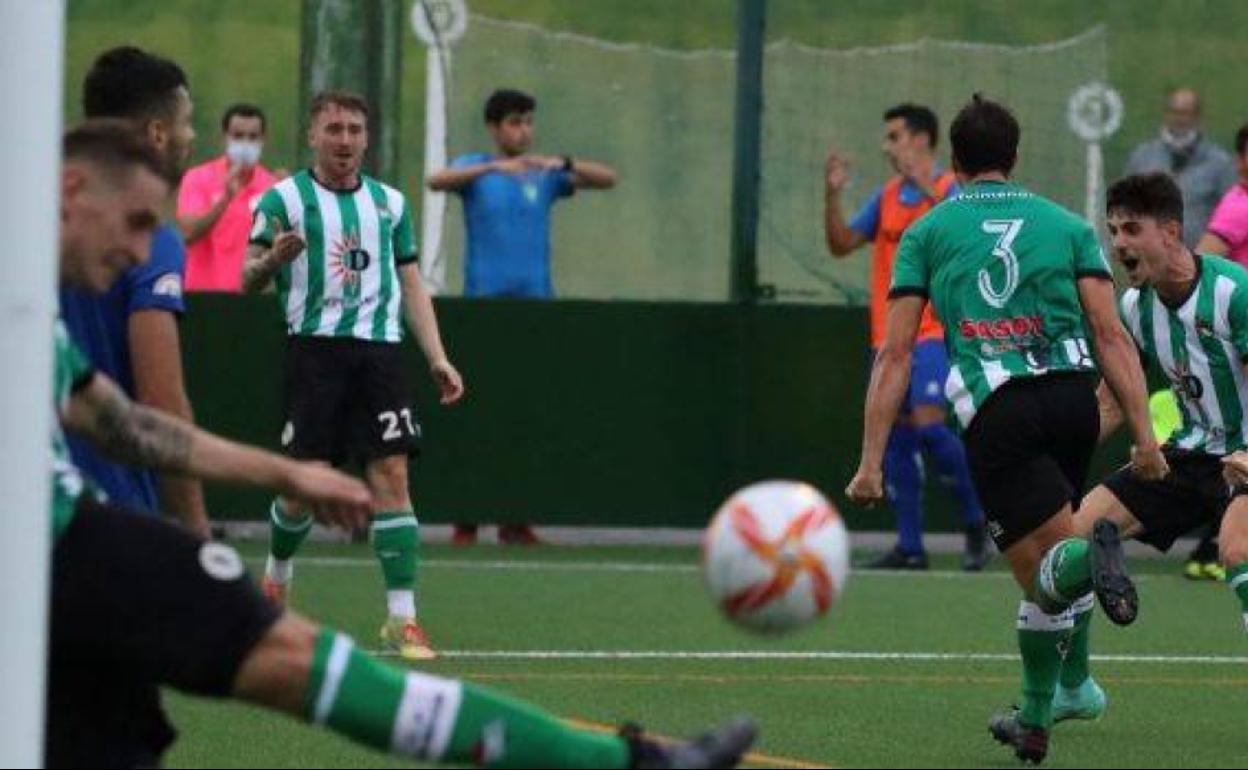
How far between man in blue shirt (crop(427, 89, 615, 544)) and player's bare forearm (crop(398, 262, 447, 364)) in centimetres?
456

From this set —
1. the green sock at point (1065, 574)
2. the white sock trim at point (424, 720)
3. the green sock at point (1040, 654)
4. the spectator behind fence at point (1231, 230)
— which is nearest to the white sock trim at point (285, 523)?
the green sock at point (1040, 654)

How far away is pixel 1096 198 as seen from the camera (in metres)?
18.1

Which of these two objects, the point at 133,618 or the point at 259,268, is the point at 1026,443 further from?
the point at 133,618

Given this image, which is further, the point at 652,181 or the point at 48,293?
the point at 652,181

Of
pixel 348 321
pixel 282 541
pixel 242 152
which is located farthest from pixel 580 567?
pixel 348 321

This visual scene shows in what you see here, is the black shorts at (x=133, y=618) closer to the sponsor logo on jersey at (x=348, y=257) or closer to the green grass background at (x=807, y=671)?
the green grass background at (x=807, y=671)

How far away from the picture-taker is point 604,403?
58.1 feet

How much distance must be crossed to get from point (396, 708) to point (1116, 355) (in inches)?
147

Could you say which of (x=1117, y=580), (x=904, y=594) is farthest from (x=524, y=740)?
(x=904, y=594)

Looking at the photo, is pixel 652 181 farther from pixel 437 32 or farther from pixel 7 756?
pixel 7 756

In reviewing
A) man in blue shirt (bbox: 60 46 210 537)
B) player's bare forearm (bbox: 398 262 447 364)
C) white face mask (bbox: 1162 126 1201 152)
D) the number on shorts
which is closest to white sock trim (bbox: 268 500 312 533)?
the number on shorts

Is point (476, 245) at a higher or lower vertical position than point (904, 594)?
higher

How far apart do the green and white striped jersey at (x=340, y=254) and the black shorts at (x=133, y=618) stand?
5962mm

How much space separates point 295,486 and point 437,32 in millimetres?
12302
